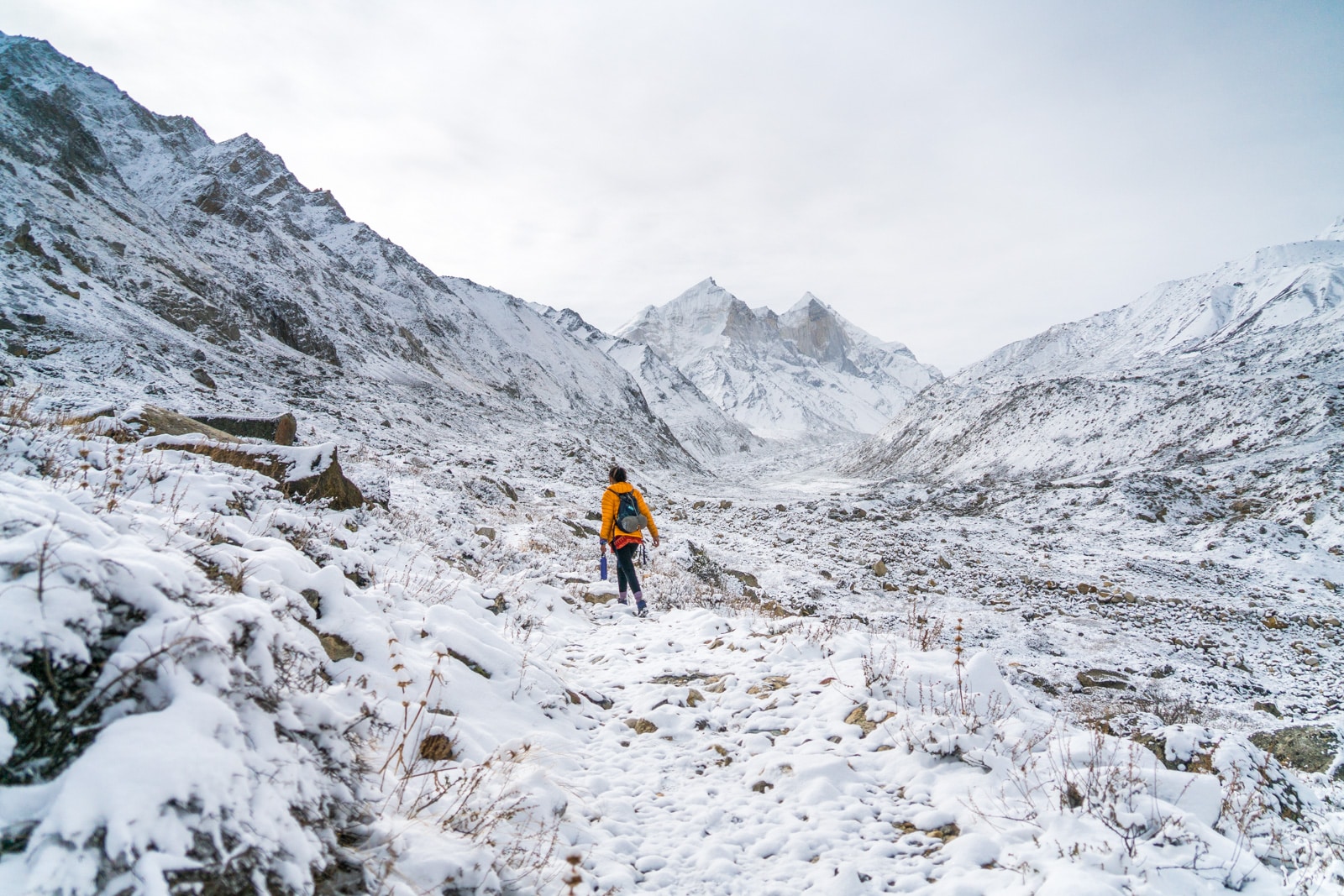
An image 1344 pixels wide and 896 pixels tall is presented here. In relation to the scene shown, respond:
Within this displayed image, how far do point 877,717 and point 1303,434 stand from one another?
36.5 meters

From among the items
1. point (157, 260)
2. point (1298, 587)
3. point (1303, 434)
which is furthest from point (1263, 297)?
point (157, 260)

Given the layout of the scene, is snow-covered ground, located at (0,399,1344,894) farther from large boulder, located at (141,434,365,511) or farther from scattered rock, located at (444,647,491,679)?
large boulder, located at (141,434,365,511)

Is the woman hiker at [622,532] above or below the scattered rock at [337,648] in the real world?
above

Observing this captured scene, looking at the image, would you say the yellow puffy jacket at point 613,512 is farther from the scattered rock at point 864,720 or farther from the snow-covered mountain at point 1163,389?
the snow-covered mountain at point 1163,389

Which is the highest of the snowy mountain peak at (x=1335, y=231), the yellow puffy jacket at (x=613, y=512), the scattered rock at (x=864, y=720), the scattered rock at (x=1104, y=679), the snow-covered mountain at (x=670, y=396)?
the snowy mountain peak at (x=1335, y=231)

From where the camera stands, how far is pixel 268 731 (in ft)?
8.52

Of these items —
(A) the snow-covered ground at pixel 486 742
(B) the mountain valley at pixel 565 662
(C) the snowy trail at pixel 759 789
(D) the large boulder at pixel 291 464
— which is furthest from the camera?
(D) the large boulder at pixel 291 464

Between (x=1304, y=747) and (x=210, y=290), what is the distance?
4214 cm

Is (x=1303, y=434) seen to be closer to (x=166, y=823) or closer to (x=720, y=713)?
(x=720, y=713)

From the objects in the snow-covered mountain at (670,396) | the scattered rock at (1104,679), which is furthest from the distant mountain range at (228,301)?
the snow-covered mountain at (670,396)

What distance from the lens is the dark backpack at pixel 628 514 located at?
380 inches

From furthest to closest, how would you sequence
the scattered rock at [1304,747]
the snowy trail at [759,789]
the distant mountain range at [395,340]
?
the distant mountain range at [395,340] < the scattered rock at [1304,747] < the snowy trail at [759,789]

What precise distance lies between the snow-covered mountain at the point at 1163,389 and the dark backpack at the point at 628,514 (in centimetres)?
3228

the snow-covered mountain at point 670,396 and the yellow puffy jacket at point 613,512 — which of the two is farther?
the snow-covered mountain at point 670,396
